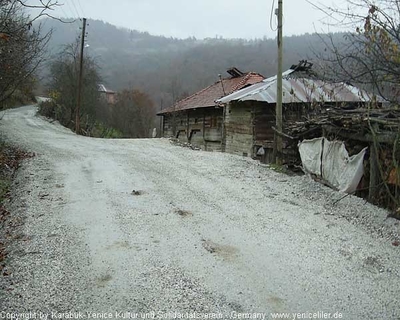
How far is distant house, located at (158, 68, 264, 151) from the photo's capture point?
21891mm

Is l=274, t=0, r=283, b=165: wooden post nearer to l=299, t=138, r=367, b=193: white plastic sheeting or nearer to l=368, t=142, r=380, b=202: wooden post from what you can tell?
l=299, t=138, r=367, b=193: white plastic sheeting

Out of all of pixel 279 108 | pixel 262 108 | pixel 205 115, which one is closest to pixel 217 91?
pixel 205 115

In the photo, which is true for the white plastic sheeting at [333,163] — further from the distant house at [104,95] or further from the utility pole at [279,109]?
the distant house at [104,95]

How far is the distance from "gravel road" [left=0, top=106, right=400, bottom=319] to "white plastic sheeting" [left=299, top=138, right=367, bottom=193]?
392 millimetres

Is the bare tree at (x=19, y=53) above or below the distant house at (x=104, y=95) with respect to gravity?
below

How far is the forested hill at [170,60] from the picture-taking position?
32.8 meters

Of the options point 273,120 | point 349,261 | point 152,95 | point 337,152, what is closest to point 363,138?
point 337,152

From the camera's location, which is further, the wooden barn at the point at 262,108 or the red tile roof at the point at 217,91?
the red tile roof at the point at 217,91

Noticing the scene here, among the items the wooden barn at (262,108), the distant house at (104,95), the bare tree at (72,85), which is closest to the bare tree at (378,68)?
the wooden barn at (262,108)

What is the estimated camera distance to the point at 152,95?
5650cm

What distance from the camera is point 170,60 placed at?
74.9 metres

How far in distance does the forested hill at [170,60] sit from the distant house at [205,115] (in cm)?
403

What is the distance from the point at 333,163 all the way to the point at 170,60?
7082cm

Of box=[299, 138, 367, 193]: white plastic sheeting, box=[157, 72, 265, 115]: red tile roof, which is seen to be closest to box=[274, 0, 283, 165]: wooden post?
box=[299, 138, 367, 193]: white plastic sheeting
